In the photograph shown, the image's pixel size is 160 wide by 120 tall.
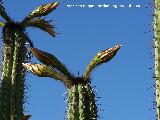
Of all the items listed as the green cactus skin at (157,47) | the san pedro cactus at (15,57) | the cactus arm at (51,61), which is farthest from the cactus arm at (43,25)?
the green cactus skin at (157,47)

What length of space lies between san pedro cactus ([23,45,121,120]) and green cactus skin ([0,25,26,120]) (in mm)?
2621

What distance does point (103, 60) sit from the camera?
8.10m

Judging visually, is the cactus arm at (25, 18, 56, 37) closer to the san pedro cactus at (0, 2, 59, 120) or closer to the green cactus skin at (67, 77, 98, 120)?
the san pedro cactus at (0, 2, 59, 120)

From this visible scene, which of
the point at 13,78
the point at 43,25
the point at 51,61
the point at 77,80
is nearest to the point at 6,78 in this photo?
the point at 13,78

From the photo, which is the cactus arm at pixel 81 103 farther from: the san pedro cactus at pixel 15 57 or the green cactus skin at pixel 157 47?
the san pedro cactus at pixel 15 57

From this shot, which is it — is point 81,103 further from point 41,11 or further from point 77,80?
point 41,11

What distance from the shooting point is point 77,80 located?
7.90 metres

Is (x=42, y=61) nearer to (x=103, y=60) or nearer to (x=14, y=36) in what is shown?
(x=103, y=60)

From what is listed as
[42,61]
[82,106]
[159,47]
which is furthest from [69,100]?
[159,47]

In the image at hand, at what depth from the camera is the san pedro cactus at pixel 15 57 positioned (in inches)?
422

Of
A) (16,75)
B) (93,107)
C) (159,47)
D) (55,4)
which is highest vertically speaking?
(55,4)

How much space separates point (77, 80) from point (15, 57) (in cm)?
370

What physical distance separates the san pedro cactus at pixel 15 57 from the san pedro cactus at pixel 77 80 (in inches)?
104

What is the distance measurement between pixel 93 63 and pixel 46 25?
4.76 m
